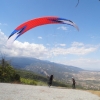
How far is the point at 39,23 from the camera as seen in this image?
22484 mm

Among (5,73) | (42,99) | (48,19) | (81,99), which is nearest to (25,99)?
(42,99)

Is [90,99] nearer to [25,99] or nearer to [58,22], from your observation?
[25,99]

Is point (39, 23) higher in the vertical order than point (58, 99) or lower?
higher

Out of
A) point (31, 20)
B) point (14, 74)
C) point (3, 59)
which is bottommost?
point (14, 74)

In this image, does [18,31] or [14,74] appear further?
[14,74]

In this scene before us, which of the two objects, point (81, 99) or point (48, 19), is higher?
point (48, 19)

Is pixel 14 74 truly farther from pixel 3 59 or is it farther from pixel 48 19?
pixel 48 19

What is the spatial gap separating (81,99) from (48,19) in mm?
11651

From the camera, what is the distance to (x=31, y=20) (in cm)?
2208

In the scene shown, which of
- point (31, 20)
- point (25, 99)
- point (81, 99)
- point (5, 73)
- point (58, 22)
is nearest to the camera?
point (25, 99)

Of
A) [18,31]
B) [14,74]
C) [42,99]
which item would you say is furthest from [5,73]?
[42,99]

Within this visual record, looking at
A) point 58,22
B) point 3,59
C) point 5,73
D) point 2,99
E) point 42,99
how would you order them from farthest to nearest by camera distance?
point 3,59
point 5,73
point 58,22
point 42,99
point 2,99

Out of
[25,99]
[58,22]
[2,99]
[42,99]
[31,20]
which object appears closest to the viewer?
[2,99]

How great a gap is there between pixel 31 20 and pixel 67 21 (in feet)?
18.2
